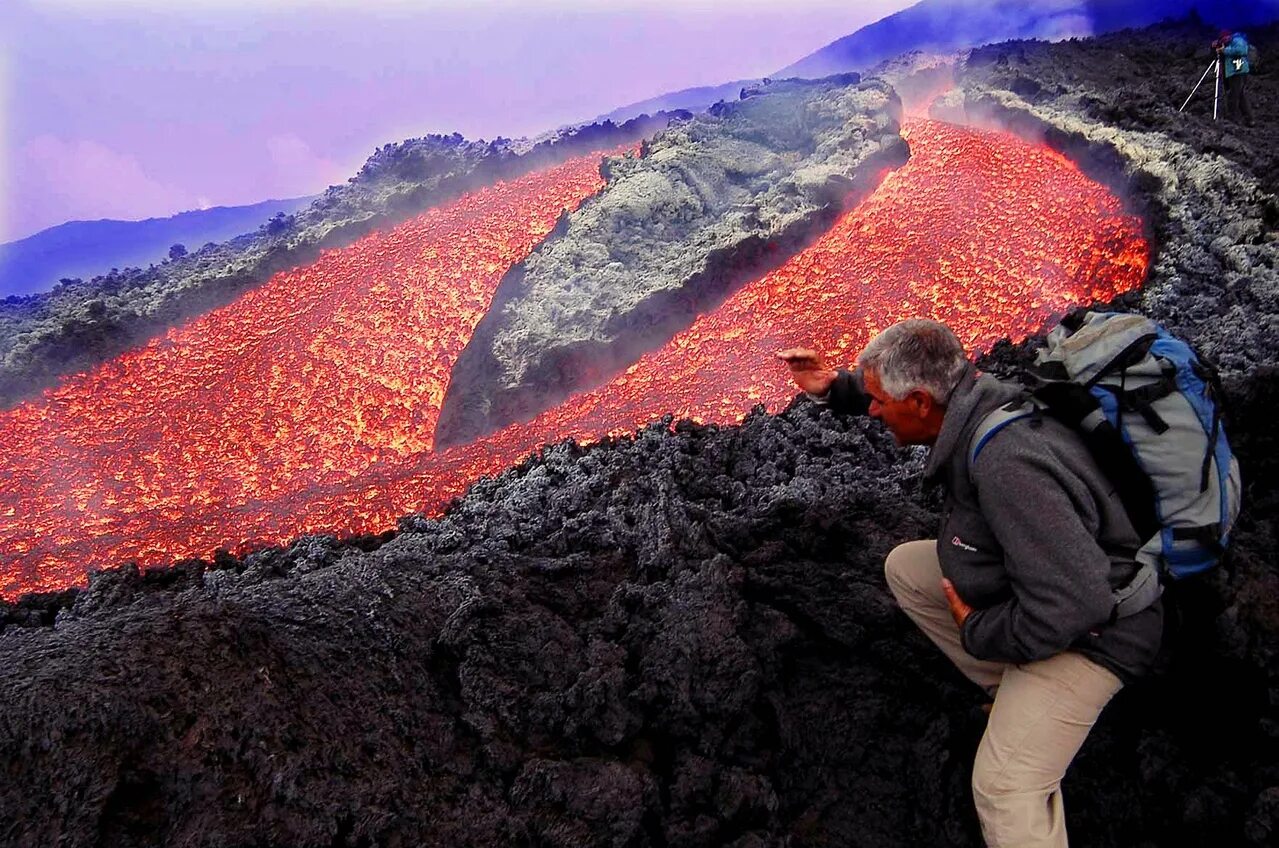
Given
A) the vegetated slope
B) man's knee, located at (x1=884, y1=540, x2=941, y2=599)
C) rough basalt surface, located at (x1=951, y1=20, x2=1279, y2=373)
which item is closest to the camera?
man's knee, located at (x1=884, y1=540, x2=941, y2=599)

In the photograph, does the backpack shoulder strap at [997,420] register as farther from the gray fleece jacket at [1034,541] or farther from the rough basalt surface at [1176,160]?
the rough basalt surface at [1176,160]

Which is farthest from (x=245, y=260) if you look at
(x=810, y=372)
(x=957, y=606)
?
(x=957, y=606)

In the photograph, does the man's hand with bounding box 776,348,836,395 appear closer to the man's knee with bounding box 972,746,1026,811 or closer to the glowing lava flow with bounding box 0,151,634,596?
the man's knee with bounding box 972,746,1026,811

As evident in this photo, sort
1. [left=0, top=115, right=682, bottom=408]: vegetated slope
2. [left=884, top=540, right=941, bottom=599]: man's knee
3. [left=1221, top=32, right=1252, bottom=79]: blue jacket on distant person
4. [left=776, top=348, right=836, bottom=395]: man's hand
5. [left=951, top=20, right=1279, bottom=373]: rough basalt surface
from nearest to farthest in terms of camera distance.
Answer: [left=884, top=540, right=941, bottom=599]: man's knee → [left=776, top=348, right=836, bottom=395]: man's hand → [left=951, top=20, right=1279, bottom=373]: rough basalt surface → [left=0, top=115, right=682, bottom=408]: vegetated slope → [left=1221, top=32, right=1252, bottom=79]: blue jacket on distant person

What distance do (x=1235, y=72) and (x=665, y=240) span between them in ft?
30.3

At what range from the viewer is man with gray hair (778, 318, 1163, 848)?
2086 mm

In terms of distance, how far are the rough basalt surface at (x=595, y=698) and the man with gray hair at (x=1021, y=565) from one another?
475 millimetres

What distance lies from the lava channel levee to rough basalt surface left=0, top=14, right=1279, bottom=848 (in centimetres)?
144

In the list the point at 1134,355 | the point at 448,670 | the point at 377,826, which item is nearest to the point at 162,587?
the point at 448,670

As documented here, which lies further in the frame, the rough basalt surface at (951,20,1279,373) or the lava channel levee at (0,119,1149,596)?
the rough basalt surface at (951,20,1279,373)

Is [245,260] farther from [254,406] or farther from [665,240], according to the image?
[665,240]

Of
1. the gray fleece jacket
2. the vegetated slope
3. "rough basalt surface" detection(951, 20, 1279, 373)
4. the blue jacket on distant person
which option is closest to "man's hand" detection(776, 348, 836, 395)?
the gray fleece jacket

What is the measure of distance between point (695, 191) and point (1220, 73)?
864 cm

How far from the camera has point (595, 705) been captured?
2975 millimetres
